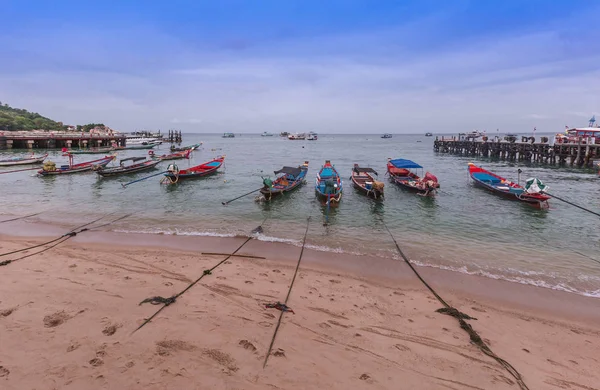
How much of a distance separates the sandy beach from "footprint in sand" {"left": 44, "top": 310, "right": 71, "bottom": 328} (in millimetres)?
39

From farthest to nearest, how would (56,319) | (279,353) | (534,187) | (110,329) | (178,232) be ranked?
(534,187), (178,232), (56,319), (110,329), (279,353)

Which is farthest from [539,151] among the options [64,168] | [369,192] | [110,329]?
[64,168]

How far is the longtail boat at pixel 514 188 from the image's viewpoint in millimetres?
19172

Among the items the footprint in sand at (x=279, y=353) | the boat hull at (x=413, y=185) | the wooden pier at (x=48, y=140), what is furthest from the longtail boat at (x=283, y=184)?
the wooden pier at (x=48, y=140)

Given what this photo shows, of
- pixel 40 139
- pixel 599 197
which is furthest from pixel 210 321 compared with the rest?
pixel 40 139

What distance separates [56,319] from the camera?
20.8ft

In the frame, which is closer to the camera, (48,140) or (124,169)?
(124,169)

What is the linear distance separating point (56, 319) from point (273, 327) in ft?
14.6

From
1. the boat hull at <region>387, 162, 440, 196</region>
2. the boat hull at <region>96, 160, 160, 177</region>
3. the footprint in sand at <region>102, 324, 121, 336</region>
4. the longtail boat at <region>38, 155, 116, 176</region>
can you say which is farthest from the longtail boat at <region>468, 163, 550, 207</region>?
the longtail boat at <region>38, 155, 116, 176</region>

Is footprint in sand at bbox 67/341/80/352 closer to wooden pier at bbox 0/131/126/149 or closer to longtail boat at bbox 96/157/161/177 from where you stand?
longtail boat at bbox 96/157/161/177

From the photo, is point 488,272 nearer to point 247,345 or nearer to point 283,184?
point 247,345

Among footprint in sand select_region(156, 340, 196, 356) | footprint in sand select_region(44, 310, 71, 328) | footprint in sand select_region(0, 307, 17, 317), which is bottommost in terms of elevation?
footprint in sand select_region(156, 340, 196, 356)

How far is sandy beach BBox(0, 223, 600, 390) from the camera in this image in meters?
5.09

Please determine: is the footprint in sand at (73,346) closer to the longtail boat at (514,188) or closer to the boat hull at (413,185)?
the boat hull at (413,185)
